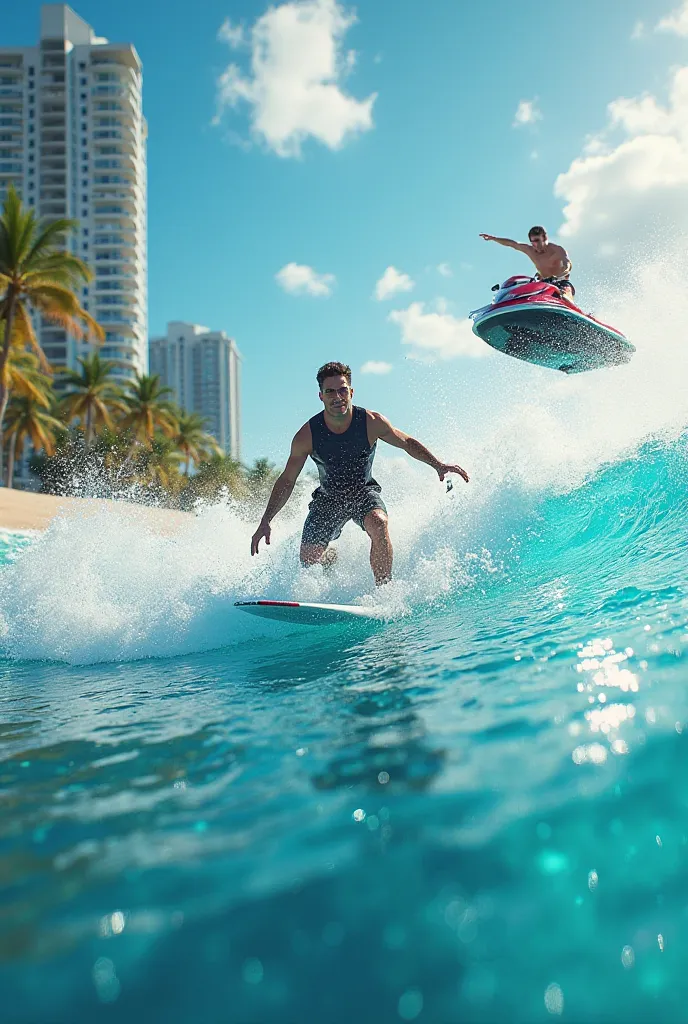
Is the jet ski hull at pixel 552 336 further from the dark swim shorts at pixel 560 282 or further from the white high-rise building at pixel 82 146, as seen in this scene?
the white high-rise building at pixel 82 146

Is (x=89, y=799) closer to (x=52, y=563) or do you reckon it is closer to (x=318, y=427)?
(x=318, y=427)

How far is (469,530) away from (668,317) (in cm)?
604

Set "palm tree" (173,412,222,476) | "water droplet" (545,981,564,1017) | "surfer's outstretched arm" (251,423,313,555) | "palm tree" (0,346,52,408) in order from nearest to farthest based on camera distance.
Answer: "water droplet" (545,981,564,1017)
"surfer's outstretched arm" (251,423,313,555)
"palm tree" (0,346,52,408)
"palm tree" (173,412,222,476)

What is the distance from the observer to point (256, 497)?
1452 centimetres

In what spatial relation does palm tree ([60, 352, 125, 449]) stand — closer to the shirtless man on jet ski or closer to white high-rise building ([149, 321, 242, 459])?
the shirtless man on jet ski

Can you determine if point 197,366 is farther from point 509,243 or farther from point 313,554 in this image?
point 313,554

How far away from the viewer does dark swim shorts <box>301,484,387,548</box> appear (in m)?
5.54

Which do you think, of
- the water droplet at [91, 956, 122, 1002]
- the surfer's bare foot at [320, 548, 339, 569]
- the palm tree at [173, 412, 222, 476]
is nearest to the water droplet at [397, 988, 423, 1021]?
the water droplet at [91, 956, 122, 1002]

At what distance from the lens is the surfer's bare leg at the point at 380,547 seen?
5266mm

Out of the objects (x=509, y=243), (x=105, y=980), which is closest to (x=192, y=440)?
(x=509, y=243)

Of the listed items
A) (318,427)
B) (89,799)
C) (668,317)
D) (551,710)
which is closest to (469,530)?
(318,427)

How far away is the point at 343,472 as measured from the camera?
5562 millimetres

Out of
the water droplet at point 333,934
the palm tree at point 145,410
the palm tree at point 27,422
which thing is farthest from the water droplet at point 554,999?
the palm tree at point 145,410

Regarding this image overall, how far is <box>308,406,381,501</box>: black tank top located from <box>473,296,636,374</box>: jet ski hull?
13.8 ft
